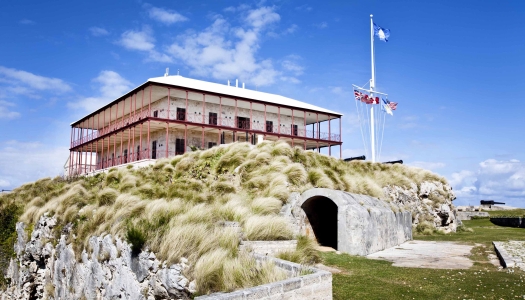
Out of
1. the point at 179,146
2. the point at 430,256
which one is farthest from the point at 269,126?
the point at 430,256

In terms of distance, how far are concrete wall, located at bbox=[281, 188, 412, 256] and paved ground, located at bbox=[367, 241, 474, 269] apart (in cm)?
44

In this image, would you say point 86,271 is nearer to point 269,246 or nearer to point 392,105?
point 269,246

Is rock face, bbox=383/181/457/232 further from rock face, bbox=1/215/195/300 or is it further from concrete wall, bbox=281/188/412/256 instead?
rock face, bbox=1/215/195/300

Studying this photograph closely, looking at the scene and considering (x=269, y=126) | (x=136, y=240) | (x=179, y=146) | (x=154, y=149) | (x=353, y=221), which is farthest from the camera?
(x=269, y=126)

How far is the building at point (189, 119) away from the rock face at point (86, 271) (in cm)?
1155

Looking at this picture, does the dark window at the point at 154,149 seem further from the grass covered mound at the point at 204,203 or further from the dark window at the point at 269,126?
the dark window at the point at 269,126

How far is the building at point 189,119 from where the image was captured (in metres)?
26.6

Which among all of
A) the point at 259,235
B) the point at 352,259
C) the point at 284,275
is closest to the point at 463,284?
the point at 352,259

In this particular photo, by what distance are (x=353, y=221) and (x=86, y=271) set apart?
7.66 m

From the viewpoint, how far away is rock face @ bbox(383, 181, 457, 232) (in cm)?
2036

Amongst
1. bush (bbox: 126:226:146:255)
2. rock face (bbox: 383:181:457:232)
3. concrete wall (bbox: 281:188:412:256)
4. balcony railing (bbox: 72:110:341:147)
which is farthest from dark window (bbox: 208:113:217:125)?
bush (bbox: 126:226:146:255)

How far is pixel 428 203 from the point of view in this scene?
22188mm

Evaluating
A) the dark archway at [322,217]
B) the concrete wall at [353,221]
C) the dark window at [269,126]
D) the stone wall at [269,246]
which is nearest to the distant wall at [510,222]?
the concrete wall at [353,221]

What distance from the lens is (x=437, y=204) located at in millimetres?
22281
